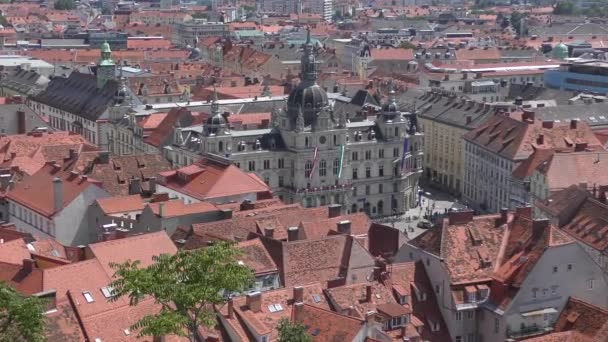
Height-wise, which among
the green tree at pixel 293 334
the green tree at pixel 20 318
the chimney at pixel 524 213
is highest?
the green tree at pixel 20 318

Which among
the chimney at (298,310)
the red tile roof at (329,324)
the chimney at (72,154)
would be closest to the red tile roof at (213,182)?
the chimney at (72,154)

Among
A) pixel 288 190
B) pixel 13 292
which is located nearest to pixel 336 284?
pixel 13 292

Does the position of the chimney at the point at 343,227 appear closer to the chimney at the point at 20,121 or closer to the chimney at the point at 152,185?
the chimney at the point at 152,185

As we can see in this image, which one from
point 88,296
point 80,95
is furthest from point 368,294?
point 80,95

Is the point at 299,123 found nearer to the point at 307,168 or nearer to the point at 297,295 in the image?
the point at 307,168

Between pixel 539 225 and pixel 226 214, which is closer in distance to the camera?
pixel 539 225

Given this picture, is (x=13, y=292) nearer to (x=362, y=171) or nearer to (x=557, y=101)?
(x=362, y=171)
